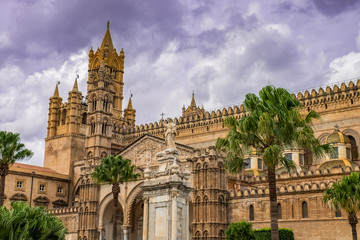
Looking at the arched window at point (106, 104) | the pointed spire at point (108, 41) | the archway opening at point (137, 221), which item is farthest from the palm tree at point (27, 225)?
the pointed spire at point (108, 41)

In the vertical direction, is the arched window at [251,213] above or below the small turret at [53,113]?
below

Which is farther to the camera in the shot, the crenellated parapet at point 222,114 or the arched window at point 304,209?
the crenellated parapet at point 222,114

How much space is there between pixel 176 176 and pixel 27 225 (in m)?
6.16

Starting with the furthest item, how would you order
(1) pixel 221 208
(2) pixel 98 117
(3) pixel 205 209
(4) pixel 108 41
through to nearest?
(4) pixel 108 41
(2) pixel 98 117
(1) pixel 221 208
(3) pixel 205 209

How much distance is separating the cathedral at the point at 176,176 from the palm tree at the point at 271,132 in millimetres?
2237

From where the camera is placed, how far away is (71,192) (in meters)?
61.9

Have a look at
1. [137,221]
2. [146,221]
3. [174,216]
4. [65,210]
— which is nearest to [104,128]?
[65,210]

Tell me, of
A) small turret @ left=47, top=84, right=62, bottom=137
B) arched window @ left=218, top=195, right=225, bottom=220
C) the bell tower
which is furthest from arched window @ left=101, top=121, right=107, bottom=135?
arched window @ left=218, top=195, right=225, bottom=220

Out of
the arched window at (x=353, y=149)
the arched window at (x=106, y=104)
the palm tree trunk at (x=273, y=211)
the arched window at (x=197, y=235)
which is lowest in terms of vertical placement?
the arched window at (x=197, y=235)

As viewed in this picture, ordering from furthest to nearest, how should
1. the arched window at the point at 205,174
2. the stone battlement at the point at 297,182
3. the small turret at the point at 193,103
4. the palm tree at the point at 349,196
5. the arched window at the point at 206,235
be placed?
the small turret at the point at 193,103, the arched window at the point at 205,174, the arched window at the point at 206,235, the stone battlement at the point at 297,182, the palm tree at the point at 349,196

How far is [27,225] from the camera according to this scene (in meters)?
18.8

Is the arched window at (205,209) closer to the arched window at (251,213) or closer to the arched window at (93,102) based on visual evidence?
the arched window at (251,213)

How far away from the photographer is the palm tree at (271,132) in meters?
22.5

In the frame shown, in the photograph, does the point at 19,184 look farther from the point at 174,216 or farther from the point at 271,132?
the point at 174,216
